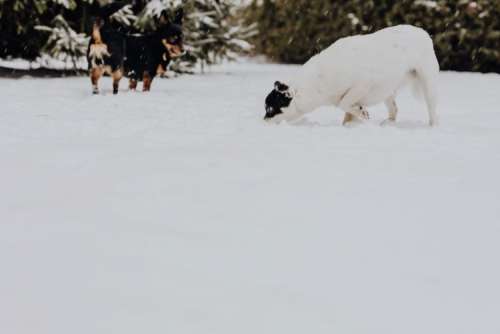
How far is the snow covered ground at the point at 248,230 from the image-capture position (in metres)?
2.48

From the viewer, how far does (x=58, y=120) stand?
6910 millimetres

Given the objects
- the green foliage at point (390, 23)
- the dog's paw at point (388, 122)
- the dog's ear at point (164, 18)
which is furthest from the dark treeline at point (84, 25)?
the dog's paw at point (388, 122)

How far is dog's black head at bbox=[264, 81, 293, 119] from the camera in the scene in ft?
22.0

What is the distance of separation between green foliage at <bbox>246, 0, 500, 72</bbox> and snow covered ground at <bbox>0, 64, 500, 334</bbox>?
904 centimetres

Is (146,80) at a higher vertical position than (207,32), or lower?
lower

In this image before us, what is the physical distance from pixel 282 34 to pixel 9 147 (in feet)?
47.6

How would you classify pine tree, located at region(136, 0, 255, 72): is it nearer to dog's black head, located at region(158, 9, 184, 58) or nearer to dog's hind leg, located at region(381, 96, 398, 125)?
dog's black head, located at region(158, 9, 184, 58)

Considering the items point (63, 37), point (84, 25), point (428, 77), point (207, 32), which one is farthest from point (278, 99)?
point (207, 32)

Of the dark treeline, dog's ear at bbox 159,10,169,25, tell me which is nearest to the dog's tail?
dog's ear at bbox 159,10,169,25

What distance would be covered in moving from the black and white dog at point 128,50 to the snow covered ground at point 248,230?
8.85 feet

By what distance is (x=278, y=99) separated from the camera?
22.0ft

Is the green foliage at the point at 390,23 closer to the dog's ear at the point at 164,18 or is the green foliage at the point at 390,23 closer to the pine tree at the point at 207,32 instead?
the pine tree at the point at 207,32

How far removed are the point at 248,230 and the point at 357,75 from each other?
3.52m

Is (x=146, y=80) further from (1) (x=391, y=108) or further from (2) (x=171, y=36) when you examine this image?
(1) (x=391, y=108)
